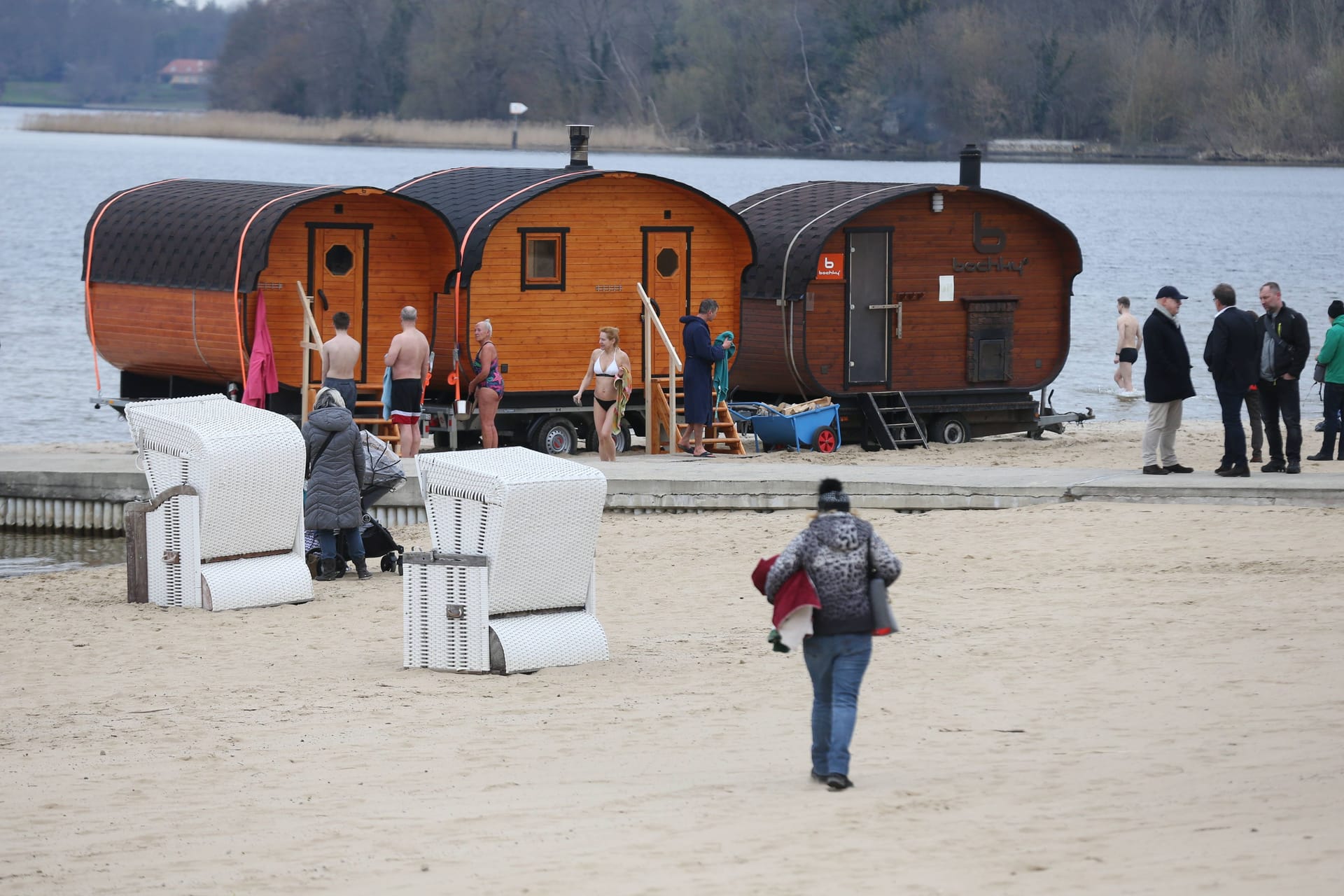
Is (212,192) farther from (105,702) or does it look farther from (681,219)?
(105,702)

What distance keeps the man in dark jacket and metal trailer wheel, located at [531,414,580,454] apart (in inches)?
263

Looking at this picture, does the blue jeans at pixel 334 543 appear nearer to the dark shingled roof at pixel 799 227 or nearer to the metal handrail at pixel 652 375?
the metal handrail at pixel 652 375

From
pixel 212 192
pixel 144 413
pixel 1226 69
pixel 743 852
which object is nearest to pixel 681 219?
pixel 212 192

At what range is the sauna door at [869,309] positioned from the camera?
20.7 metres

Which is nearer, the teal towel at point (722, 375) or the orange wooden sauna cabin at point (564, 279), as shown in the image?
the orange wooden sauna cabin at point (564, 279)

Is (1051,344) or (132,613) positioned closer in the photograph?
(132,613)

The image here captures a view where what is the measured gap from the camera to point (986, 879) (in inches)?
258

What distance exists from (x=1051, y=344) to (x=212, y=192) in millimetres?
9483

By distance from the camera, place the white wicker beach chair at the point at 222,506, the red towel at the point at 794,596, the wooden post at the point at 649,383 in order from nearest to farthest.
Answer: the red towel at the point at 794,596 < the white wicker beach chair at the point at 222,506 < the wooden post at the point at 649,383

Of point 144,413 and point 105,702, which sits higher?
point 144,413

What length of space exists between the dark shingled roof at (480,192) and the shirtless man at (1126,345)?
8.93 metres

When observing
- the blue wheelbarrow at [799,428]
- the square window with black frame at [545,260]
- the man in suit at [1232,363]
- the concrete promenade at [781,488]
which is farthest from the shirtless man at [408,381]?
the man in suit at [1232,363]

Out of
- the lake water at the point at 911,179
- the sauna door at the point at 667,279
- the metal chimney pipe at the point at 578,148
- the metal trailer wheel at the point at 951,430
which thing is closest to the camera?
the sauna door at the point at 667,279

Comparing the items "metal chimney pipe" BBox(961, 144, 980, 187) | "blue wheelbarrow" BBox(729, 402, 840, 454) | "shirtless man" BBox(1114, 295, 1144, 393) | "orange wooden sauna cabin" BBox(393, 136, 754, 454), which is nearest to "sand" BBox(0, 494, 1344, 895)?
"orange wooden sauna cabin" BBox(393, 136, 754, 454)
